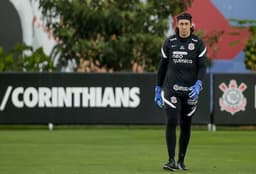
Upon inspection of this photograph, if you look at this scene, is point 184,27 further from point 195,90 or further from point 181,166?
point 181,166

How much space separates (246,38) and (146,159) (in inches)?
699

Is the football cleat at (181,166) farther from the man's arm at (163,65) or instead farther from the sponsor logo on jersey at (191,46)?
the sponsor logo on jersey at (191,46)

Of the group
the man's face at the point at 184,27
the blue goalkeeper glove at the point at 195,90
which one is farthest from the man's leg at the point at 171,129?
the man's face at the point at 184,27

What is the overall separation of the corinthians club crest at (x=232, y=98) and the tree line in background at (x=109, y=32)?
5482 mm

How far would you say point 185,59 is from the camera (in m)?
13.9

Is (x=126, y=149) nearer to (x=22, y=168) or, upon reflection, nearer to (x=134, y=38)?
(x=22, y=168)

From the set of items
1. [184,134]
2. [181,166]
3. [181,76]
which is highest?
[181,76]

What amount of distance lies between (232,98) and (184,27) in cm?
1170

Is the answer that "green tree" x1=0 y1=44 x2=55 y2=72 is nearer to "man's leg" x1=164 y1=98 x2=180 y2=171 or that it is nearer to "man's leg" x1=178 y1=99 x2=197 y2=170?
"man's leg" x1=178 y1=99 x2=197 y2=170

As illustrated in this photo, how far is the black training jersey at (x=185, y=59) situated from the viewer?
13883mm

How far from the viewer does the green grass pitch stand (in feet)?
46.2

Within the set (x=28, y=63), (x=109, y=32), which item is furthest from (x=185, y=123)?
(x=109, y=32)

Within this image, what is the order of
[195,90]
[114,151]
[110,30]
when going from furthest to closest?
[110,30] → [114,151] → [195,90]

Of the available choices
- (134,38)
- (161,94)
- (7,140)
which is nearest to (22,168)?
(161,94)
